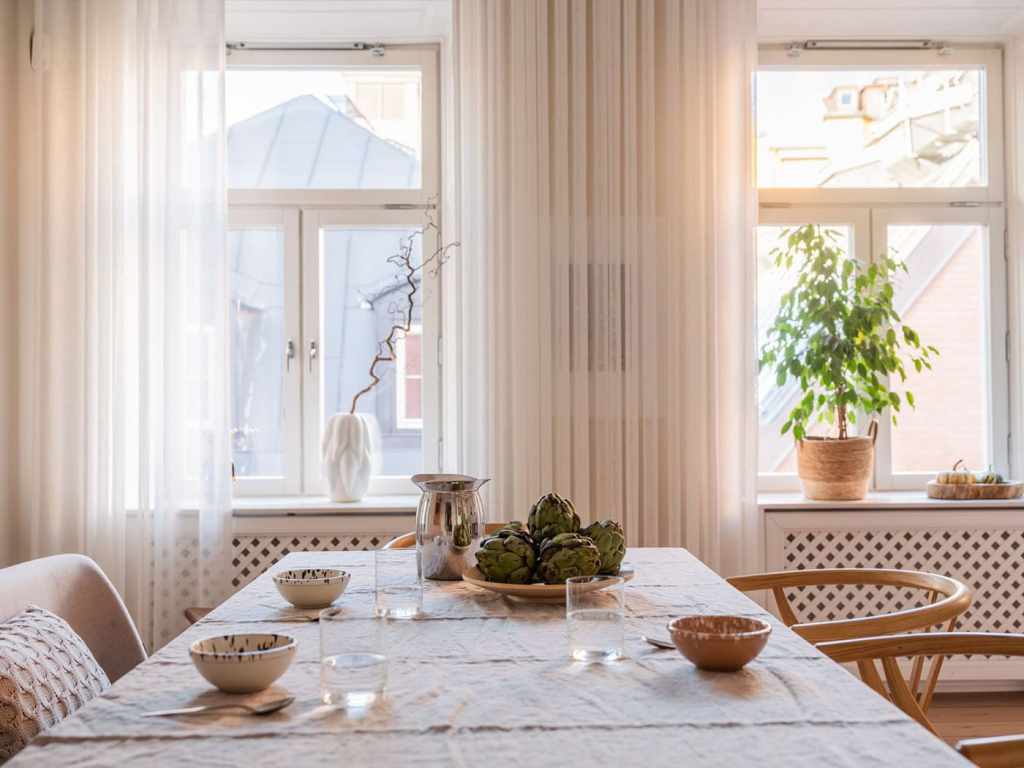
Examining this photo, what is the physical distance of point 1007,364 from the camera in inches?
154

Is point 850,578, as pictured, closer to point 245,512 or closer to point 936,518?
point 936,518

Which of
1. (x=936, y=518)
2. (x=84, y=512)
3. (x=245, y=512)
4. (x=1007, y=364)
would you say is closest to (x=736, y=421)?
(x=936, y=518)

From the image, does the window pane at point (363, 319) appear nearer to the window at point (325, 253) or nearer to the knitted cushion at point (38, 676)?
the window at point (325, 253)

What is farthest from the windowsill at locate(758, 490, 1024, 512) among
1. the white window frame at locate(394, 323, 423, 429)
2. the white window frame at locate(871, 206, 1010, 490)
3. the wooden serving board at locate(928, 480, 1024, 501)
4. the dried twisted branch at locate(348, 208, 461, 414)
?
the dried twisted branch at locate(348, 208, 461, 414)

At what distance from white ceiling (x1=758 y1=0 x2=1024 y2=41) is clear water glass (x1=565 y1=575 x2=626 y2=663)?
277 centimetres

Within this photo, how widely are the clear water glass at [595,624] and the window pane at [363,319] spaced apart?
7.92ft

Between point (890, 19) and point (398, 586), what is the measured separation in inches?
121

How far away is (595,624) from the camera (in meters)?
1.45

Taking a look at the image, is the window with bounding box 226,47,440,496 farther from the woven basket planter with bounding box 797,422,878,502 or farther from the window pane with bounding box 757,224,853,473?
the woven basket planter with bounding box 797,422,878,502

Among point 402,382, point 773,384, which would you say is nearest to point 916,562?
point 773,384

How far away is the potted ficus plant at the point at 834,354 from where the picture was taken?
139 inches

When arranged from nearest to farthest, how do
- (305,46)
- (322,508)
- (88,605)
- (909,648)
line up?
1. (909,648)
2. (88,605)
3. (322,508)
4. (305,46)

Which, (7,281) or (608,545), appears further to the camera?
(7,281)

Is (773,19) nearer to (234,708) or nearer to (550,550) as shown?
(550,550)
